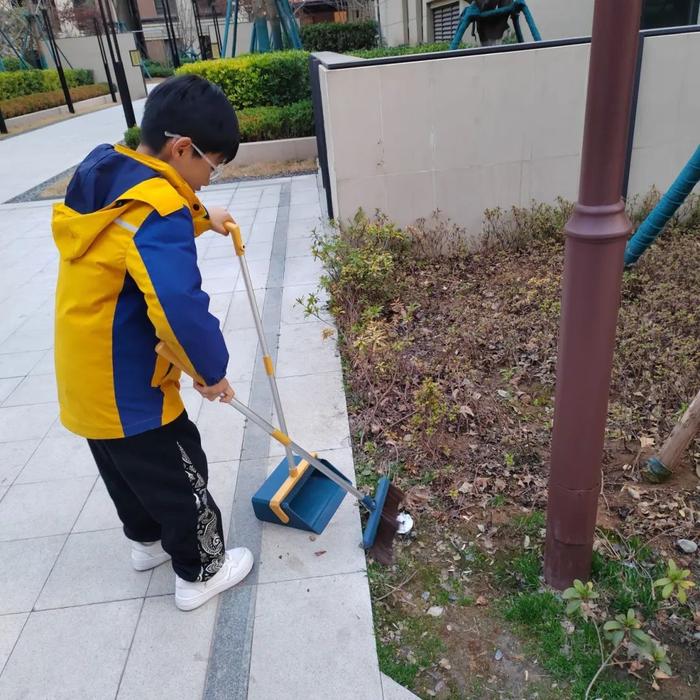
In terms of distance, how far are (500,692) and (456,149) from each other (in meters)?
4.06

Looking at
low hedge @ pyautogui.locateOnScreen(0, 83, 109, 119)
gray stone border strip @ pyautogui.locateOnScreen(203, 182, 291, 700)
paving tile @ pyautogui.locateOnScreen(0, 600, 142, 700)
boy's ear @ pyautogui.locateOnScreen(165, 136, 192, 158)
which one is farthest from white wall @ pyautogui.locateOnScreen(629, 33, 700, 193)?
low hedge @ pyautogui.locateOnScreen(0, 83, 109, 119)

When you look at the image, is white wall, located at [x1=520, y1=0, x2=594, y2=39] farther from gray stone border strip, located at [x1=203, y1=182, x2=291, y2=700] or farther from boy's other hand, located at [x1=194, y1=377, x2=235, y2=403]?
boy's other hand, located at [x1=194, y1=377, x2=235, y2=403]

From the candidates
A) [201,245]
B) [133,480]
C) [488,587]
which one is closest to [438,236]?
[201,245]

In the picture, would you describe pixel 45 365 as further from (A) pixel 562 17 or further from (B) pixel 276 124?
(A) pixel 562 17

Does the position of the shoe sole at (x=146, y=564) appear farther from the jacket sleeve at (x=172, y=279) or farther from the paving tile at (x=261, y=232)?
the paving tile at (x=261, y=232)

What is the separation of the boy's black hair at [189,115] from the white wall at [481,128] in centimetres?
315

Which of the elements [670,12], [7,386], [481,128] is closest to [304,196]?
[481,128]

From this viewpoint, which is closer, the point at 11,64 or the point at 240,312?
the point at 240,312

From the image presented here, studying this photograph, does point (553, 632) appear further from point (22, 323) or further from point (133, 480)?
point (22, 323)

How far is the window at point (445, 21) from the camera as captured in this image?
15.5m

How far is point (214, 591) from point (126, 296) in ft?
3.99

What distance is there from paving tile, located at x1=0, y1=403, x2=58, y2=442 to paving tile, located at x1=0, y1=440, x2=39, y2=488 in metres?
0.06

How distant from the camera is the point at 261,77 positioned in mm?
11203

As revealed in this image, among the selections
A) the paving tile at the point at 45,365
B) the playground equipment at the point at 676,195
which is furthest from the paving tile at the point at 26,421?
the playground equipment at the point at 676,195
